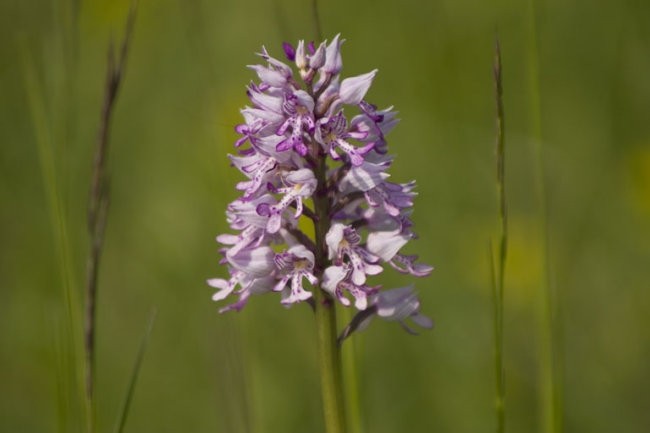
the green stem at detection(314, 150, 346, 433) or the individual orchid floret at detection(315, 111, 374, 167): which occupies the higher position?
the individual orchid floret at detection(315, 111, 374, 167)

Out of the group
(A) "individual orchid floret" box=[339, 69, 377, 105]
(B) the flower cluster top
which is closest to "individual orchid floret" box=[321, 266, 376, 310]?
(B) the flower cluster top

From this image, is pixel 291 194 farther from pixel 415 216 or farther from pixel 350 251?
pixel 415 216

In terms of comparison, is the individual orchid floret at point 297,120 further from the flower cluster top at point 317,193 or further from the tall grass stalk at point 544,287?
the tall grass stalk at point 544,287

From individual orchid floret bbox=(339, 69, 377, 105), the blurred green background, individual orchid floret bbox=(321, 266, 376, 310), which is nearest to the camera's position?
individual orchid floret bbox=(321, 266, 376, 310)

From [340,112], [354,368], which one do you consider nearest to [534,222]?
[354,368]

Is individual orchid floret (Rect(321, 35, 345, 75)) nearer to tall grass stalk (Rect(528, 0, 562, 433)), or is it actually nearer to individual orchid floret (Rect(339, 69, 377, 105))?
individual orchid floret (Rect(339, 69, 377, 105))

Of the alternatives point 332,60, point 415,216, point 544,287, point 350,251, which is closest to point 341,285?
point 350,251

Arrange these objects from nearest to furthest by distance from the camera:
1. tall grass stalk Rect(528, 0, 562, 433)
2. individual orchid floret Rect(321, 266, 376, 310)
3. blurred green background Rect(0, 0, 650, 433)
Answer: individual orchid floret Rect(321, 266, 376, 310)
tall grass stalk Rect(528, 0, 562, 433)
blurred green background Rect(0, 0, 650, 433)

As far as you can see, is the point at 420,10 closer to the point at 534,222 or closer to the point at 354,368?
the point at 534,222
